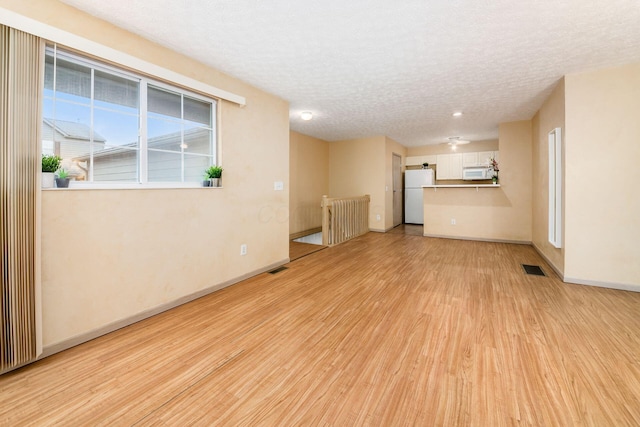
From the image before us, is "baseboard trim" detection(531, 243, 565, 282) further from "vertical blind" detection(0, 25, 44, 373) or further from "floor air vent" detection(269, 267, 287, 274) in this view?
"vertical blind" detection(0, 25, 44, 373)

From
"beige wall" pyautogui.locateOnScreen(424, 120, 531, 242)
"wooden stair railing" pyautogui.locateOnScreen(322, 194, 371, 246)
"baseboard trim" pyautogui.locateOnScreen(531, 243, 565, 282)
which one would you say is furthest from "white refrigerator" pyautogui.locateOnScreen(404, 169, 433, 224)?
"baseboard trim" pyautogui.locateOnScreen(531, 243, 565, 282)

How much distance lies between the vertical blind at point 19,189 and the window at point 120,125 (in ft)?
0.58

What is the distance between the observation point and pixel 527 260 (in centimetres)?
427

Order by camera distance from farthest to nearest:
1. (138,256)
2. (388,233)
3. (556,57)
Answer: (388,233) < (556,57) < (138,256)

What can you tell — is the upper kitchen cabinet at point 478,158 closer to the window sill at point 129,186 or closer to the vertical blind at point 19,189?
the window sill at point 129,186

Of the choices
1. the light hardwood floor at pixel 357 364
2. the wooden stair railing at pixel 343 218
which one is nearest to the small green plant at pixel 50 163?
the light hardwood floor at pixel 357 364

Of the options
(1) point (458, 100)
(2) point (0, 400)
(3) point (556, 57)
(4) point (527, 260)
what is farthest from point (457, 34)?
(2) point (0, 400)

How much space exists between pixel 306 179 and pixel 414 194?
12.3 feet

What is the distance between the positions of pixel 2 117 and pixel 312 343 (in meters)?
2.49

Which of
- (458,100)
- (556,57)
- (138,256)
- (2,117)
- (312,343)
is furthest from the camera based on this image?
(458,100)

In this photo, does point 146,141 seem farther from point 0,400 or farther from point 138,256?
point 0,400

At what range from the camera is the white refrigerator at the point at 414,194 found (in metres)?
8.14

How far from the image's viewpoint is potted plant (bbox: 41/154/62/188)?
1.83 meters

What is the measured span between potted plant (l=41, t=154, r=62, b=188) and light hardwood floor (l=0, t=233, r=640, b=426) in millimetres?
1225
